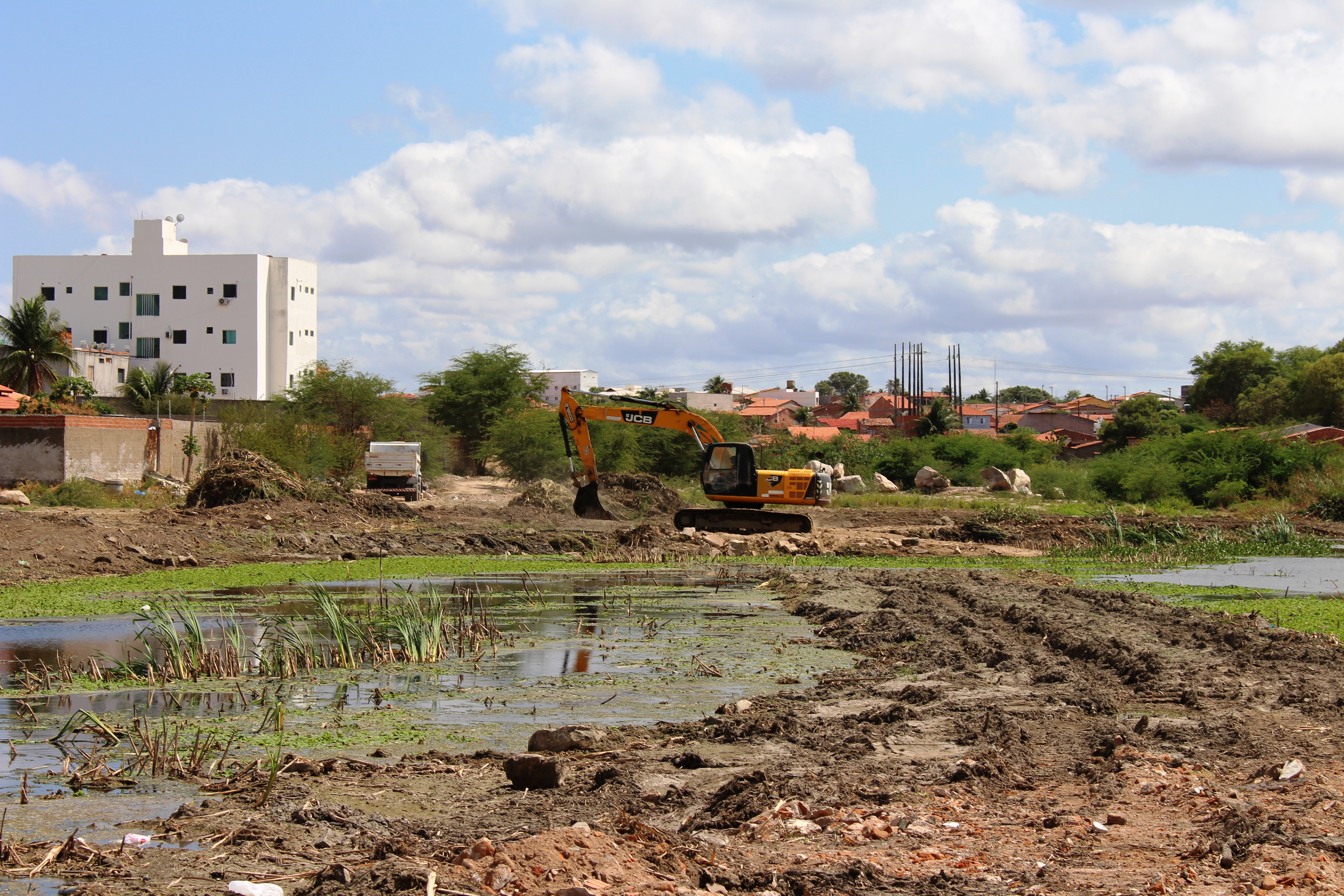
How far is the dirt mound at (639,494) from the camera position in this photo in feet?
137

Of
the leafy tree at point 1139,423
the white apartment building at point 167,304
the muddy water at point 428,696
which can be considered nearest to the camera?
the muddy water at point 428,696

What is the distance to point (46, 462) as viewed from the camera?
39.1 metres

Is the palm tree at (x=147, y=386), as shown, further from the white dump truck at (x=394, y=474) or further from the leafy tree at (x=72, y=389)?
the white dump truck at (x=394, y=474)

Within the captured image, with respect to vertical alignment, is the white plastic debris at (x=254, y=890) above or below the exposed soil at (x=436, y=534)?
above

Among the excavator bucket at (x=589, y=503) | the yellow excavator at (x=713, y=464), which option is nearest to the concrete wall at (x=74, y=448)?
the yellow excavator at (x=713, y=464)

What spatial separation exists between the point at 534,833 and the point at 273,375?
8577cm

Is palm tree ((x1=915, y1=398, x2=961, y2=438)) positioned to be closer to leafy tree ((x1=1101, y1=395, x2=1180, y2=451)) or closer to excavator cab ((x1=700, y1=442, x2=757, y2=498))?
leafy tree ((x1=1101, y1=395, x2=1180, y2=451))

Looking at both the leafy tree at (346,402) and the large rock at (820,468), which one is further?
the leafy tree at (346,402)

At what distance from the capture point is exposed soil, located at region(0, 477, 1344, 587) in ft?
79.3

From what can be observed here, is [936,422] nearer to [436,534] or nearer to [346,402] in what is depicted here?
[346,402]

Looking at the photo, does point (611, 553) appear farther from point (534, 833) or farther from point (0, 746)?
point (534, 833)

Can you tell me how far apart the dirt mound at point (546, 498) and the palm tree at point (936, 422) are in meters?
43.0

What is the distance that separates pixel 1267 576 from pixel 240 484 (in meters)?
28.1

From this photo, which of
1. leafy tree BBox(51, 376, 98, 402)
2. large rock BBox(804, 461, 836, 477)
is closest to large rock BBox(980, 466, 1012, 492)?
large rock BBox(804, 461, 836, 477)
